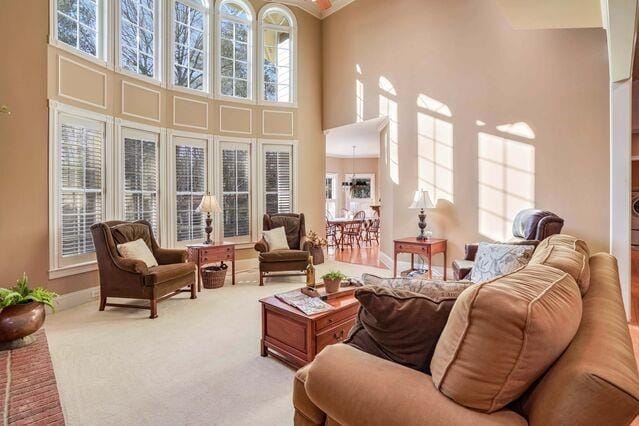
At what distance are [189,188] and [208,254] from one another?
1276 millimetres

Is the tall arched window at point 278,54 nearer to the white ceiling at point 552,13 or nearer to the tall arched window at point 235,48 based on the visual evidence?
the tall arched window at point 235,48

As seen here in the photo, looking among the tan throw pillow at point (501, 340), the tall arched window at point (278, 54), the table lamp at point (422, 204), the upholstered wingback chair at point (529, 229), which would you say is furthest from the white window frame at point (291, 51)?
the tan throw pillow at point (501, 340)

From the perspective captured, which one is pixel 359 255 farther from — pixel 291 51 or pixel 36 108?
pixel 36 108

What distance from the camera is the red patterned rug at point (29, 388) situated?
1.95m

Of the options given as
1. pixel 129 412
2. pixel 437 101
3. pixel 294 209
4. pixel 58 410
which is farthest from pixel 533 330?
pixel 294 209

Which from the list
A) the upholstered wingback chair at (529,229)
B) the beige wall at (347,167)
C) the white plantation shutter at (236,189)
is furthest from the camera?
the beige wall at (347,167)

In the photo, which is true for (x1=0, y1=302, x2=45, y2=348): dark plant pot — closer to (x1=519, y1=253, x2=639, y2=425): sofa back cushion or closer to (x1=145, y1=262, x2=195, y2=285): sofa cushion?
(x1=145, y1=262, x2=195, y2=285): sofa cushion

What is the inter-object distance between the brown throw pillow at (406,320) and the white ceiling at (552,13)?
3136 mm

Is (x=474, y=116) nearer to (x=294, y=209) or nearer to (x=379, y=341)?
(x=294, y=209)

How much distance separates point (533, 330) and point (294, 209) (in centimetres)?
570

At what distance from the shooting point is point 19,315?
110 inches

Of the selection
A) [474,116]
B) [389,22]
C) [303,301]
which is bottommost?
[303,301]

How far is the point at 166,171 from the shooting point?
17.0 ft

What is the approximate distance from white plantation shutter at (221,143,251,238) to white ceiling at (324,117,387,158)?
6.09 ft
